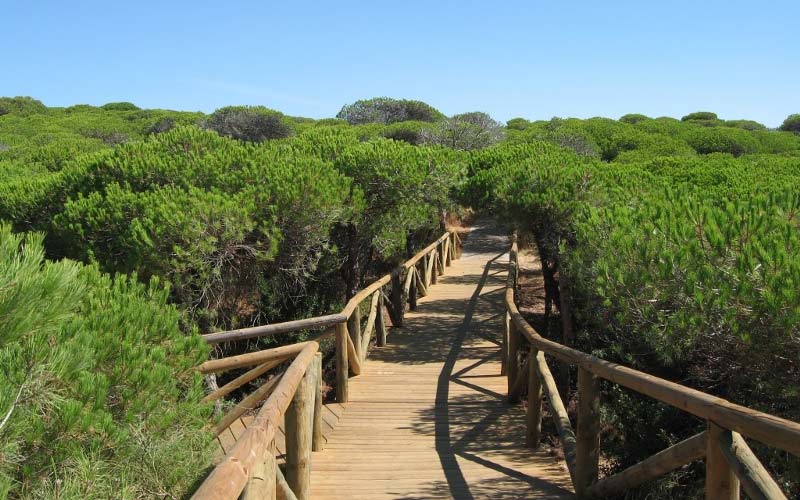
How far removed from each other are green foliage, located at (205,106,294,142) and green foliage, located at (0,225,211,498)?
1037 inches

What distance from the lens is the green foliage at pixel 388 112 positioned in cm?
3728

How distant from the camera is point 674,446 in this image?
3000 mm

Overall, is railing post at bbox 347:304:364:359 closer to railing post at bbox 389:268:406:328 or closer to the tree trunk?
the tree trunk

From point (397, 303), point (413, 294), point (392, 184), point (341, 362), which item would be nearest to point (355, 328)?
point (341, 362)

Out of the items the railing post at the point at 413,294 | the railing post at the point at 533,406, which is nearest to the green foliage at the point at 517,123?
the railing post at the point at 413,294

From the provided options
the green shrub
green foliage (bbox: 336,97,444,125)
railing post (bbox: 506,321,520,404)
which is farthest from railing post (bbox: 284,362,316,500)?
green foliage (bbox: 336,97,444,125)

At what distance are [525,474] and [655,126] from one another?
102ft

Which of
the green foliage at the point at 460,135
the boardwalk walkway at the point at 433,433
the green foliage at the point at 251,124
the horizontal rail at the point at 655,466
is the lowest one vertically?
the boardwalk walkway at the point at 433,433

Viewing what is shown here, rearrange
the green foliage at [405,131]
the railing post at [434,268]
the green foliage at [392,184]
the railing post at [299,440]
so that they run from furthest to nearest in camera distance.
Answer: the green foliage at [405,131], the railing post at [434,268], the green foliage at [392,184], the railing post at [299,440]

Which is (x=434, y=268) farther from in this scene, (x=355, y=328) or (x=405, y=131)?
(x=405, y=131)

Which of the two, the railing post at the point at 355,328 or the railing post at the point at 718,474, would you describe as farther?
the railing post at the point at 355,328

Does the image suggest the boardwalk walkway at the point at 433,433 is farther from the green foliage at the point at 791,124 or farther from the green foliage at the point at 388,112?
the green foliage at the point at 791,124

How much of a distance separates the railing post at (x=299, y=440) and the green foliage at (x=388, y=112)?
33.9m

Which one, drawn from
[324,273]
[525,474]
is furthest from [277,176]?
[525,474]
